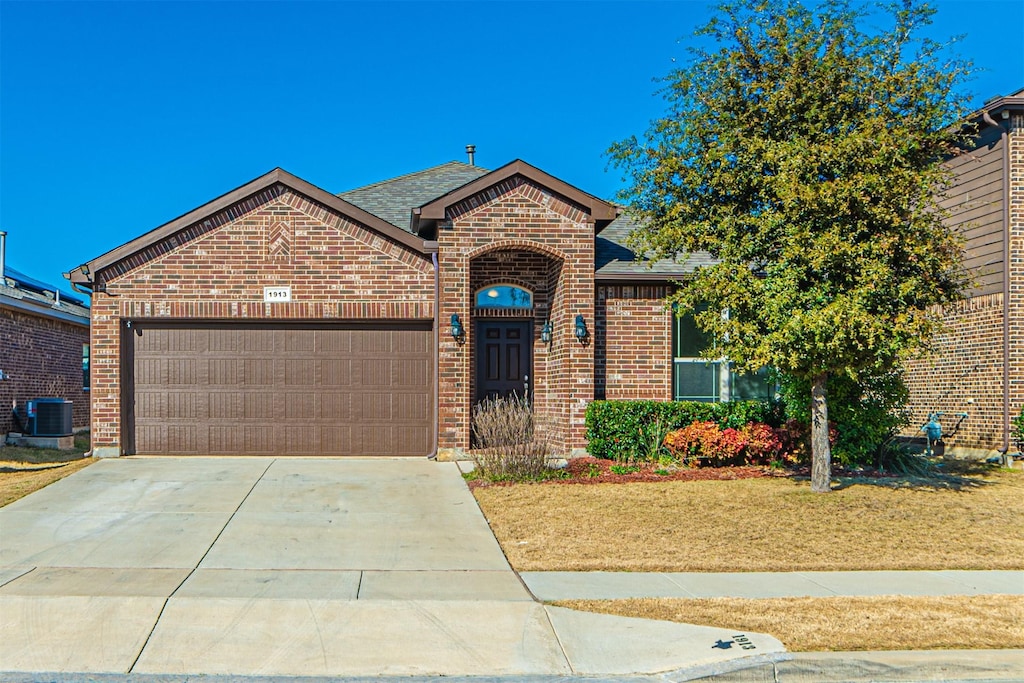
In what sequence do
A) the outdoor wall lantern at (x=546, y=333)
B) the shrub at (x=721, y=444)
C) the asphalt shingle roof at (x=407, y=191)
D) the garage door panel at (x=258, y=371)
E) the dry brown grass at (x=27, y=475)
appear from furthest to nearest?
the asphalt shingle roof at (x=407, y=191), the outdoor wall lantern at (x=546, y=333), the garage door panel at (x=258, y=371), the shrub at (x=721, y=444), the dry brown grass at (x=27, y=475)

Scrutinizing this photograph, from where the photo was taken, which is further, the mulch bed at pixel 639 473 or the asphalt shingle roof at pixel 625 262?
the asphalt shingle roof at pixel 625 262

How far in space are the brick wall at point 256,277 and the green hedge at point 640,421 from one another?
11.1 feet

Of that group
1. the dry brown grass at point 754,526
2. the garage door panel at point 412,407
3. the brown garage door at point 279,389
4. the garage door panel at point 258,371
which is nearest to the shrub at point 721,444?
the dry brown grass at point 754,526

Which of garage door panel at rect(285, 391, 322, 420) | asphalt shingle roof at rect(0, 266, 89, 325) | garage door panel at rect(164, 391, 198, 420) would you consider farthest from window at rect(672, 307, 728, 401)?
asphalt shingle roof at rect(0, 266, 89, 325)

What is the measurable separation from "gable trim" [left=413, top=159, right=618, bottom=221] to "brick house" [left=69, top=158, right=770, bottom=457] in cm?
2

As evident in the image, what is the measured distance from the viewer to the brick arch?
49.3 feet

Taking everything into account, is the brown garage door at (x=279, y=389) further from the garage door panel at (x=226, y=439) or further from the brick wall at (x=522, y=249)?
the brick wall at (x=522, y=249)

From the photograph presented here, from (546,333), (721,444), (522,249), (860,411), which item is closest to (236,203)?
(522,249)

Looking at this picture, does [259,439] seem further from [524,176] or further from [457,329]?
[524,176]

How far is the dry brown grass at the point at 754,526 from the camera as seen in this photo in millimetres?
9188

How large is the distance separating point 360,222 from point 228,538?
677cm

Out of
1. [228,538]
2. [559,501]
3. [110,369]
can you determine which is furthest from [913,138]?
[110,369]

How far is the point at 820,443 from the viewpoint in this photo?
12.1 metres

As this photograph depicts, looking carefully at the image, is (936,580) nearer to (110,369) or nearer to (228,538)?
(228,538)
